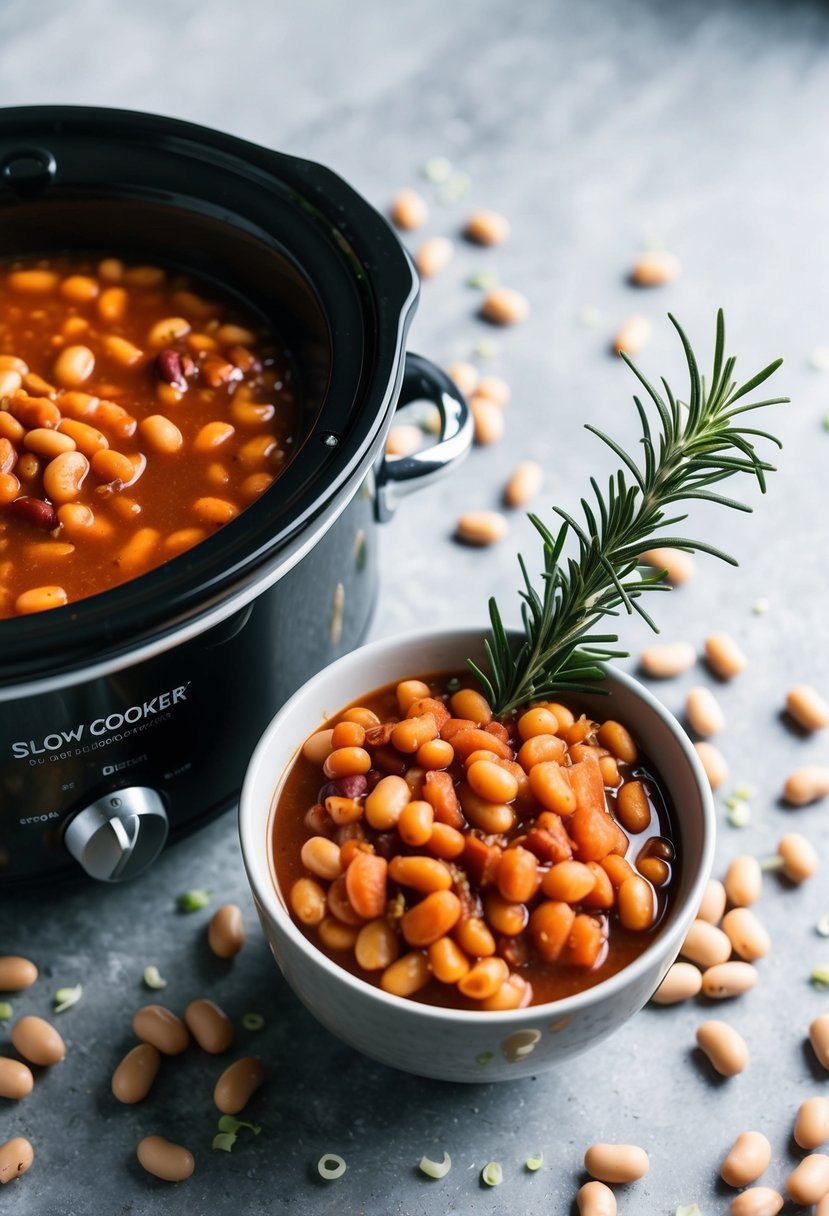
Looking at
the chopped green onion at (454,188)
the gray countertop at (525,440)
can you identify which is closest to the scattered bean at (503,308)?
the gray countertop at (525,440)

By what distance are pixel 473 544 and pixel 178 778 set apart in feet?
2.12

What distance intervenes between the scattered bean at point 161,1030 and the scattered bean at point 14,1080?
120mm

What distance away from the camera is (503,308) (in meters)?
2.19

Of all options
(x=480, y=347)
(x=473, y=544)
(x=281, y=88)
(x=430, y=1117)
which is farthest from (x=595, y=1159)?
(x=281, y=88)

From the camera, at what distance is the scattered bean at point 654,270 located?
2.25 metres

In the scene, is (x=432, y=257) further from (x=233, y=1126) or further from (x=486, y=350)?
(x=233, y=1126)

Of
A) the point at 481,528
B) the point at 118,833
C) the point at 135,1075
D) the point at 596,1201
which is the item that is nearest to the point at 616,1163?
the point at 596,1201

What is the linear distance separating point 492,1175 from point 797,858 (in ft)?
1.69

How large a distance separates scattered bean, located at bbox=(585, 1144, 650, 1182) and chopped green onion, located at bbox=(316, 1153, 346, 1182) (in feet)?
0.82

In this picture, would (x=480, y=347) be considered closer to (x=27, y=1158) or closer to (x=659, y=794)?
(x=659, y=794)

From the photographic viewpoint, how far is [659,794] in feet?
4.59

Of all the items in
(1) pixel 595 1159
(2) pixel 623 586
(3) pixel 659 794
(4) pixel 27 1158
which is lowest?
(4) pixel 27 1158

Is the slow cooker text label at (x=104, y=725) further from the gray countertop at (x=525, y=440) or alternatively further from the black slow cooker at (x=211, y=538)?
the gray countertop at (x=525, y=440)

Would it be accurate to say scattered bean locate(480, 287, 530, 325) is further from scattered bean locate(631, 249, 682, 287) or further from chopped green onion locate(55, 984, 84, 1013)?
chopped green onion locate(55, 984, 84, 1013)
